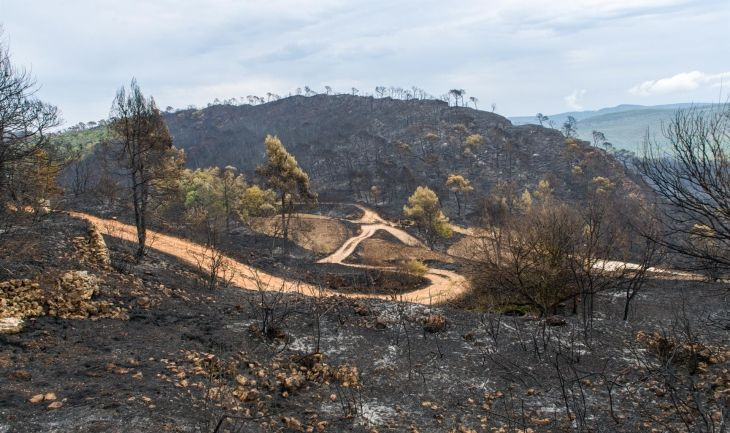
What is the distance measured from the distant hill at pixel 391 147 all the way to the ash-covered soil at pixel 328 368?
69.6 metres

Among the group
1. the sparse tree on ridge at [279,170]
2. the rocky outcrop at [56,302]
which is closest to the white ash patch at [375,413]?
the rocky outcrop at [56,302]

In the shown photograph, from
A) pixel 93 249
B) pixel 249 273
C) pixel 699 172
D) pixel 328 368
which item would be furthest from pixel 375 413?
pixel 249 273

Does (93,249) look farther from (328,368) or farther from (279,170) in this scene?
(279,170)

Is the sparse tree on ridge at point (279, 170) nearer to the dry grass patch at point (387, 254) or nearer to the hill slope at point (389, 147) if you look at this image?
the dry grass patch at point (387, 254)

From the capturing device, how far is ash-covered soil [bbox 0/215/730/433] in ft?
24.5

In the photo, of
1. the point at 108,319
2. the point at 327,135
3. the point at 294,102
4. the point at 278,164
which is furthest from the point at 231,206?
the point at 294,102

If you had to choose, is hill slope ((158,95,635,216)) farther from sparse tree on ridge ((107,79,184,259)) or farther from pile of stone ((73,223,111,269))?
pile of stone ((73,223,111,269))

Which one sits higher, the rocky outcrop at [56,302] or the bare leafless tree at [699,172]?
the bare leafless tree at [699,172]

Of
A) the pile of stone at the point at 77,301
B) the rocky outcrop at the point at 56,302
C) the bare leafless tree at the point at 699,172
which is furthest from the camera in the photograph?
the pile of stone at the point at 77,301

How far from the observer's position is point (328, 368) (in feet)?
34.1

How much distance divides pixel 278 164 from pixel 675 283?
29.3 meters

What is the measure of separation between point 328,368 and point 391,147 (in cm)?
11576

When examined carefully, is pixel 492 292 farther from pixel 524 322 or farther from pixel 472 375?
pixel 472 375

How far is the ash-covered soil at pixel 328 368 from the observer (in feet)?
24.5
